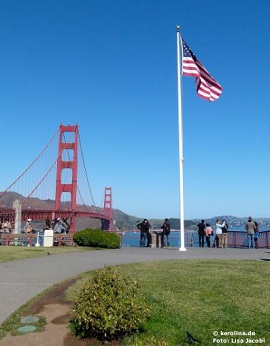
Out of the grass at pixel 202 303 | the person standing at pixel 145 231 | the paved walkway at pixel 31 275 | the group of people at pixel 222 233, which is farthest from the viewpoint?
the person standing at pixel 145 231

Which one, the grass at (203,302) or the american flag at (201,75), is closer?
the grass at (203,302)

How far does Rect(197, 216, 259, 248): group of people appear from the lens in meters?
19.7

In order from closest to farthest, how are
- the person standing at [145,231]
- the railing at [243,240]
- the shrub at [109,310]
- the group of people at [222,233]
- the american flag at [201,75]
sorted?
1. the shrub at [109,310]
2. the american flag at [201,75]
3. the group of people at [222,233]
4. the person standing at [145,231]
5. the railing at [243,240]

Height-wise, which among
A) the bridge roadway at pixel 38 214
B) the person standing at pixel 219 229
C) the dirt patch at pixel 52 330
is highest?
the bridge roadway at pixel 38 214

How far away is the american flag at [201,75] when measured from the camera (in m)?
17.4

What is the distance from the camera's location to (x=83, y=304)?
186 inches

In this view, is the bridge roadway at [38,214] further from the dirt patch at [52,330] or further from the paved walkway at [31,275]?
the dirt patch at [52,330]

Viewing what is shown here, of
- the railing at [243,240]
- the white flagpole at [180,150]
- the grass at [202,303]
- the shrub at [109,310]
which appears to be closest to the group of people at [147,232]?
the white flagpole at [180,150]

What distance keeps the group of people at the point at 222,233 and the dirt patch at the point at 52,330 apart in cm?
1480

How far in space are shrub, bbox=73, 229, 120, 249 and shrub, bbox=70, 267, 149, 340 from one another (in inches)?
515

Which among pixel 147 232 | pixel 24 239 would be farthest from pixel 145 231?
pixel 24 239

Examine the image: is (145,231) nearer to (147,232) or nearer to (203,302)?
(147,232)

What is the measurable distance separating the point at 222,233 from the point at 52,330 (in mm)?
16698

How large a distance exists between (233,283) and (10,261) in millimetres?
7494
